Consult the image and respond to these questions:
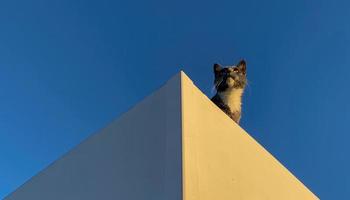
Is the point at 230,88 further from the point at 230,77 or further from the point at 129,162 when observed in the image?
the point at 129,162

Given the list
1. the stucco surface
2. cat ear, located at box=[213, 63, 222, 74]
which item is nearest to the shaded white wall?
the stucco surface

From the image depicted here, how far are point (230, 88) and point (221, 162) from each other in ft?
6.78

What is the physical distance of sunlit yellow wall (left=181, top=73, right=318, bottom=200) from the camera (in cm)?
159

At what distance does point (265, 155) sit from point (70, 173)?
104cm

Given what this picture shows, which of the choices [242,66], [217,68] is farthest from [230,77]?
[242,66]

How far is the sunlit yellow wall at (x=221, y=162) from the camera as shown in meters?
1.59

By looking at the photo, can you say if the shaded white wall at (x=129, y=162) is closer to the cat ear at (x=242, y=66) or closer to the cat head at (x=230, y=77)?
the cat head at (x=230, y=77)

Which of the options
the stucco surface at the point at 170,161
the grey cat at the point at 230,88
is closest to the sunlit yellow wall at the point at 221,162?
the stucco surface at the point at 170,161

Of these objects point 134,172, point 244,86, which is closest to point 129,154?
point 134,172

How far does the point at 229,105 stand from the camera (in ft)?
11.9

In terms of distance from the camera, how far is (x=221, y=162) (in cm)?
179

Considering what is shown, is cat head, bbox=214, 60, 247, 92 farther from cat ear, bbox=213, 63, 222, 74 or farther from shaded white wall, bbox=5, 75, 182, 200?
shaded white wall, bbox=5, 75, 182, 200

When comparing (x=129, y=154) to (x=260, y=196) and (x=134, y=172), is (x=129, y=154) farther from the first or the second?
(x=260, y=196)

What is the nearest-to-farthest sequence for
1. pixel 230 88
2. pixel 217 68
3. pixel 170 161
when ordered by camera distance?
pixel 170 161
pixel 230 88
pixel 217 68
